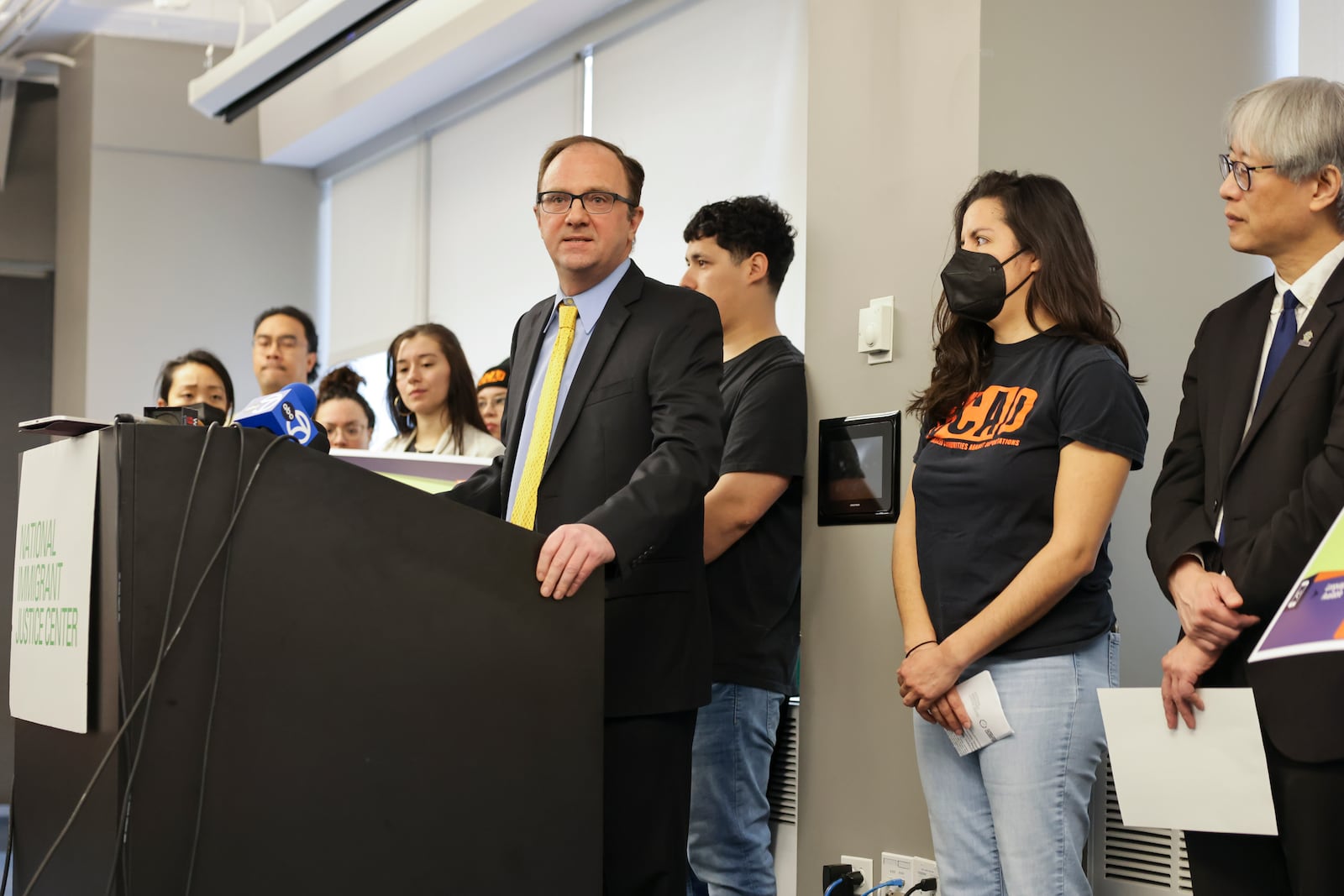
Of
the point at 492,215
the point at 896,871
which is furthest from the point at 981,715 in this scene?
the point at 492,215

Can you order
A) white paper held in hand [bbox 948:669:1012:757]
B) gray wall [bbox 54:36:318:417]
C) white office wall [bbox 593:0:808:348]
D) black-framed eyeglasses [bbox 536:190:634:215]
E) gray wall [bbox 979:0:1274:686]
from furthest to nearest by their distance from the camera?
1. gray wall [bbox 54:36:318:417]
2. white office wall [bbox 593:0:808:348]
3. gray wall [bbox 979:0:1274:686]
4. black-framed eyeglasses [bbox 536:190:634:215]
5. white paper held in hand [bbox 948:669:1012:757]

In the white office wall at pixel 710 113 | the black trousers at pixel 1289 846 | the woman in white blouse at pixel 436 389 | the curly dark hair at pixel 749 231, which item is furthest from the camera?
the white office wall at pixel 710 113

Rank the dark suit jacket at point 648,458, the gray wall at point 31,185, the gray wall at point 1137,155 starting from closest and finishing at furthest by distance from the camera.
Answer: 1. the dark suit jacket at point 648,458
2. the gray wall at point 1137,155
3. the gray wall at point 31,185

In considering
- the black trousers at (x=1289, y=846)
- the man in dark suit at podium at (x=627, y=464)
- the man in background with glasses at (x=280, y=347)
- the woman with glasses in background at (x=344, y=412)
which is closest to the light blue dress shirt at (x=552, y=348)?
the man in dark suit at podium at (x=627, y=464)

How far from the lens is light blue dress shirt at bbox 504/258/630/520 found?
7.34 ft

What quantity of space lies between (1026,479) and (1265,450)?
454 millimetres

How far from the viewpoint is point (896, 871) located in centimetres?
277

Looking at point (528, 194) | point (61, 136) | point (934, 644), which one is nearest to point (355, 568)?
point (934, 644)

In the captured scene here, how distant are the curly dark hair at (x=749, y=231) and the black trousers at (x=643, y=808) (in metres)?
1.41

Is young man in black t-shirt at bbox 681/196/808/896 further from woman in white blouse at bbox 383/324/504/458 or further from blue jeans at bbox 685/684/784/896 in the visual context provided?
woman in white blouse at bbox 383/324/504/458

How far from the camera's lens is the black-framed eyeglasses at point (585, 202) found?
231cm

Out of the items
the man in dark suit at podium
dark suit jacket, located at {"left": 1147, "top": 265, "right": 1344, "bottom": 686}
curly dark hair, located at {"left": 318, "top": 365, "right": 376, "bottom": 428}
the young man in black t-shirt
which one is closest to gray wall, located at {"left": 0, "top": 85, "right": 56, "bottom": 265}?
curly dark hair, located at {"left": 318, "top": 365, "right": 376, "bottom": 428}

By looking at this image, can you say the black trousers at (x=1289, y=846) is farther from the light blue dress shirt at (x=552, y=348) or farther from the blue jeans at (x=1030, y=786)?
the light blue dress shirt at (x=552, y=348)

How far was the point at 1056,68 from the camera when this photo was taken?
285cm
